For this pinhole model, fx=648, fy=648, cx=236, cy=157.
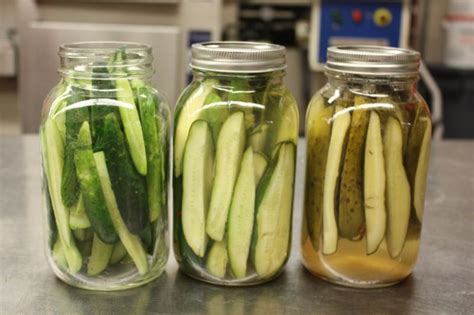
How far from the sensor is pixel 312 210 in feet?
1.92

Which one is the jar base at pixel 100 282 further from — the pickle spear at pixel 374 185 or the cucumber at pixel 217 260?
the pickle spear at pixel 374 185

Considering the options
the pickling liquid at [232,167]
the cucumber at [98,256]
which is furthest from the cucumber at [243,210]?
the cucumber at [98,256]

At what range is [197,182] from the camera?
554 millimetres

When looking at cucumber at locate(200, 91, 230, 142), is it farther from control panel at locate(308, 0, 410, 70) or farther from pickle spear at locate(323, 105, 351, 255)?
control panel at locate(308, 0, 410, 70)

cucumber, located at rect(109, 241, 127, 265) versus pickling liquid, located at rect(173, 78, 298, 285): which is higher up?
pickling liquid, located at rect(173, 78, 298, 285)

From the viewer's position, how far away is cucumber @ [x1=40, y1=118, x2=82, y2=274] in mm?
544

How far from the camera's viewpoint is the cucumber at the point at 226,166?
539mm

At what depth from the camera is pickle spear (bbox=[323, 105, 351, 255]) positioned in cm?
55

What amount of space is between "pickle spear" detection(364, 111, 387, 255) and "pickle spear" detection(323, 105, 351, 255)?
0.02 m

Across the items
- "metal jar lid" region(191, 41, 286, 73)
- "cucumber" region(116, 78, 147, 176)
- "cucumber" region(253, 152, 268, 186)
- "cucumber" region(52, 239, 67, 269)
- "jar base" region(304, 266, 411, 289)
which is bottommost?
"jar base" region(304, 266, 411, 289)

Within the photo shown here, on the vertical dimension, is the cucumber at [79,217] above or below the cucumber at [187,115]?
below

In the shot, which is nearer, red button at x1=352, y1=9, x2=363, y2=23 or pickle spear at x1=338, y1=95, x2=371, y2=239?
pickle spear at x1=338, y1=95, x2=371, y2=239

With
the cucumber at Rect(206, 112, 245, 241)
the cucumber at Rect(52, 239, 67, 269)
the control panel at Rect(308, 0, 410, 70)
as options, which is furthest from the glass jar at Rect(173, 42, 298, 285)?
the control panel at Rect(308, 0, 410, 70)

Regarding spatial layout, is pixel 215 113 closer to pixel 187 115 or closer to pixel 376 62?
pixel 187 115
